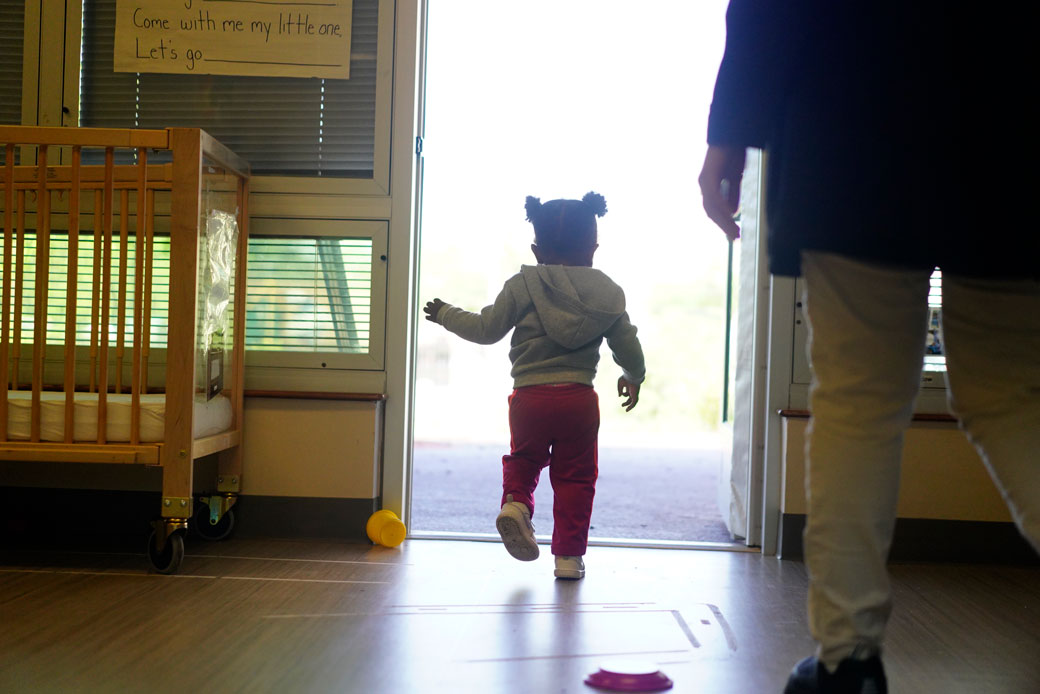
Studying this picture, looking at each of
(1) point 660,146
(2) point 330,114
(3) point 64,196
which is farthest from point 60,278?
(1) point 660,146

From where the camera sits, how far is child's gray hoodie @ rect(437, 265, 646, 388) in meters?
2.25

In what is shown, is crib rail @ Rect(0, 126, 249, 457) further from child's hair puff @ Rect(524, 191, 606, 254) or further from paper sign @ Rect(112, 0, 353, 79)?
child's hair puff @ Rect(524, 191, 606, 254)

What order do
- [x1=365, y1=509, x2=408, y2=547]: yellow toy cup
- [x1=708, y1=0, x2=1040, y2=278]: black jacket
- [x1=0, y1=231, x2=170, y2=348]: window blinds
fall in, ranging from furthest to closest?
[x1=0, y1=231, x2=170, y2=348]: window blinds < [x1=365, y1=509, x2=408, y2=547]: yellow toy cup < [x1=708, y1=0, x2=1040, y2=278]: black jacket

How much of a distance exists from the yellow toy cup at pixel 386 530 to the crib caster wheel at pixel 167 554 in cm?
54

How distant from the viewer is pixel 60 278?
8.76 ft

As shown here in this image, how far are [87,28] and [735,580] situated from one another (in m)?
2.31

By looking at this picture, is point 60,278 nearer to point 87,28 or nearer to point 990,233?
point 87,28

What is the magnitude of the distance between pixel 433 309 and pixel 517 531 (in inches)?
22.7

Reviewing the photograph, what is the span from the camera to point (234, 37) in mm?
2682

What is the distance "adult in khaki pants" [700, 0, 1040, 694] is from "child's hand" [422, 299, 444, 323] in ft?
4.25

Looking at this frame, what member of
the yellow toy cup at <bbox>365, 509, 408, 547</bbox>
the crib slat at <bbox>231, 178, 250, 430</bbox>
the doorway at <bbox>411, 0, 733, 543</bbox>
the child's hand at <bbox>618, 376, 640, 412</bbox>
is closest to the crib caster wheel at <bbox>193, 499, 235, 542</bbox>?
the crib slat at <bbox>231, 178, 250, 430</bbox>

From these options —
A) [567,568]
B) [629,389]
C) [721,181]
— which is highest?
[721,181]

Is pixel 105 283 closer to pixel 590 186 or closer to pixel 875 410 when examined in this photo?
pixel 875 410

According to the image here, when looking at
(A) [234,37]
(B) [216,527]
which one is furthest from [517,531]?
(A) [234,37]
